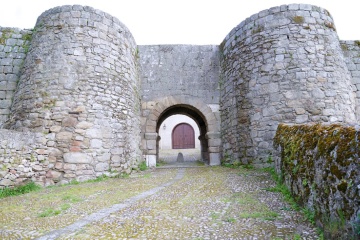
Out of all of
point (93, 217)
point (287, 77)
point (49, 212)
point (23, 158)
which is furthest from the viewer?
point (287, 77)

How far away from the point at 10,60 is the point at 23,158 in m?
3.95

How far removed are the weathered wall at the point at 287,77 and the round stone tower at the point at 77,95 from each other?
3.68 metres

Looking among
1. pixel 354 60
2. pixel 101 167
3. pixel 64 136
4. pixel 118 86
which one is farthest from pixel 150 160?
pixel 354 60

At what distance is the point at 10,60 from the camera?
7191mm

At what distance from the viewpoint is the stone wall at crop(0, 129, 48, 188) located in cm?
473

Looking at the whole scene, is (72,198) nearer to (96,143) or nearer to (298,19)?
(96,143)

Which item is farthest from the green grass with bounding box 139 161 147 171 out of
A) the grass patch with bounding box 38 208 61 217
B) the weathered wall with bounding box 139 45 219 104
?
the grass patch with bounding box 38 208 61 217

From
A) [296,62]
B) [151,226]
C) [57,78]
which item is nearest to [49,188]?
[57,78]

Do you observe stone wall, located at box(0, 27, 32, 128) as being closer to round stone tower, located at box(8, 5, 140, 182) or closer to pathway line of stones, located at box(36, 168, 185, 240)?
round stone tower, located at box(8, 5, 140, 182)

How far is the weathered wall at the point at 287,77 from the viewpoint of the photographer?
6113mm

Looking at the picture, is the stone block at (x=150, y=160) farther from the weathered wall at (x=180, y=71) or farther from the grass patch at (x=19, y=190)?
the grass patch at (x=19, y=190)

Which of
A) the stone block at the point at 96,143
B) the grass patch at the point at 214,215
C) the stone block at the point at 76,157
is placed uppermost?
the stone block at the point at 96,143

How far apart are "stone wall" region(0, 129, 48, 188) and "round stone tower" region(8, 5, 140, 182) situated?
0.13m

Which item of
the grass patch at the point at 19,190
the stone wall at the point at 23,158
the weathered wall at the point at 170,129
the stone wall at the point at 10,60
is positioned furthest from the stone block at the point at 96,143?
the weathered wall at the point at 170,129
